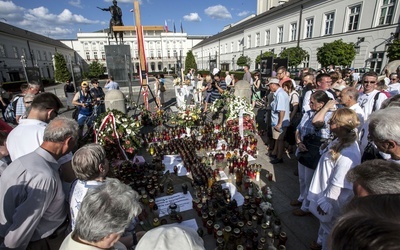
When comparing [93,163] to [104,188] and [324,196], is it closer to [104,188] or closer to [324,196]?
[104,188]

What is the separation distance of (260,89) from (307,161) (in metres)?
8.17

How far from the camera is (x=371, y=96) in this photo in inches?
151

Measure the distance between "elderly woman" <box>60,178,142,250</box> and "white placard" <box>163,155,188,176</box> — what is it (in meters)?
2.97

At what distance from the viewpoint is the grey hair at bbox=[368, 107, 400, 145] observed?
5.57ft

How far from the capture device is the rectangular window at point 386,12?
59.8ft

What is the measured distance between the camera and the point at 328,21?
25406 millimetres

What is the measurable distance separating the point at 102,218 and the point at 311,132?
9.76 ft

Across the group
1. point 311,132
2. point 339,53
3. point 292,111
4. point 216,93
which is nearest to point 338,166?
point 311,132

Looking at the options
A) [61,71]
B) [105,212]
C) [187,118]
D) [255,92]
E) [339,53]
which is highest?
[339,53]

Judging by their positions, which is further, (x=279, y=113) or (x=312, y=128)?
(x=279, y=113)

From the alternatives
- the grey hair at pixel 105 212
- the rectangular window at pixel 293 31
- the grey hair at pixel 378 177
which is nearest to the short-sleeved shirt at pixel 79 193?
the grey hair at pixel 105 212

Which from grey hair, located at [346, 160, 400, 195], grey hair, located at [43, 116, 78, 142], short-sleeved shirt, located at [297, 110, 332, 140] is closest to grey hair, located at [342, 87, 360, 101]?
short-sleeved shirt, located at [297, 110, 332, 140]

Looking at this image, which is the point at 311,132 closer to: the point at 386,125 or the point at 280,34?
the point at 386,125

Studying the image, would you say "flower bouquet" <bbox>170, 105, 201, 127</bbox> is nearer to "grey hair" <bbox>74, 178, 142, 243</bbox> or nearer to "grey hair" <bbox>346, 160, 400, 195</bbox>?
"grey hair" <bbox>74, 178, 142, 243</bbox>
